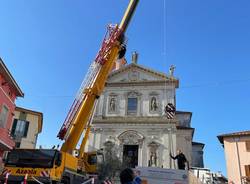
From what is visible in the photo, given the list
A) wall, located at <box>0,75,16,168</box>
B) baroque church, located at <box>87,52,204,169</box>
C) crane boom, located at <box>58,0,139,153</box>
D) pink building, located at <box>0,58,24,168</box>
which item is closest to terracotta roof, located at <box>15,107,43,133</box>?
baroque church, located at <box>87,52,204,169</box>

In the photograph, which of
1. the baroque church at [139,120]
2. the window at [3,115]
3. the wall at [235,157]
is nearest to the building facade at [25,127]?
the baroque church at [139,120]

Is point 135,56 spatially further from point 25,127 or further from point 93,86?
point 93,86

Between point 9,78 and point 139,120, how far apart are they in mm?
17925

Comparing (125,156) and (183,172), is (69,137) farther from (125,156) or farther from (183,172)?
(125,156)

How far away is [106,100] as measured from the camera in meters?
36.8

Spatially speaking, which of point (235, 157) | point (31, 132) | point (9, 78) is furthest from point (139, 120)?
point (9, 78)

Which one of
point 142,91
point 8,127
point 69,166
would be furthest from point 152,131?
point 69,166

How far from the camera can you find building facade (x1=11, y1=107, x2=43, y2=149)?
33750 mm

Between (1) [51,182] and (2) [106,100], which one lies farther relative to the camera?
(2) [106,100]

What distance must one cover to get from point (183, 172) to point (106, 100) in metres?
26.6

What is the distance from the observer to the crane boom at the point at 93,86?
40.9 ft

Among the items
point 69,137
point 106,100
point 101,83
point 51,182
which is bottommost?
point 51,182

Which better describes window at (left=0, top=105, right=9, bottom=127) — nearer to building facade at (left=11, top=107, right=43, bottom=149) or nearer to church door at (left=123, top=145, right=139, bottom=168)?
building facade at (left=11, top=107, right=43, bottom=149)

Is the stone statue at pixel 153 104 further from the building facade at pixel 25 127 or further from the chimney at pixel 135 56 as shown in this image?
the building facade at pixel 25 127
